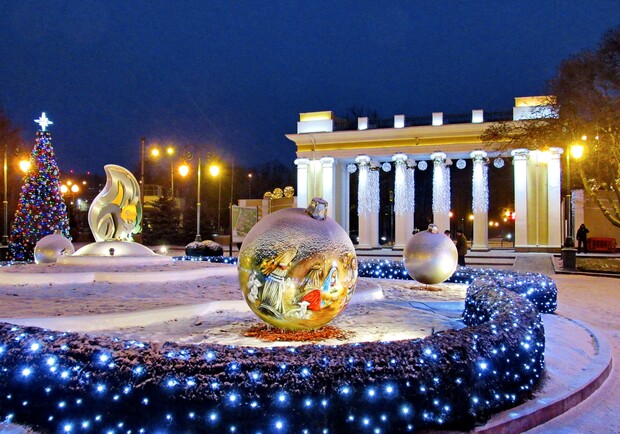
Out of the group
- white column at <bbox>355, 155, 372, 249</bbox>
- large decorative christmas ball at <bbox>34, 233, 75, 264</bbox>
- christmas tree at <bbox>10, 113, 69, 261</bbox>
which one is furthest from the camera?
white column at <bbox>355, 155, 372, 249</bbox>

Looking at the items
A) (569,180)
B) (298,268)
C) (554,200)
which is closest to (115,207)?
(298,268)

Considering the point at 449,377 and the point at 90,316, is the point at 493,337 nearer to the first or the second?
the point at 449,377

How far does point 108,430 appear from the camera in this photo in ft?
14.4

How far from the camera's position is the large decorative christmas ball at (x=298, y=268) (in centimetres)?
642

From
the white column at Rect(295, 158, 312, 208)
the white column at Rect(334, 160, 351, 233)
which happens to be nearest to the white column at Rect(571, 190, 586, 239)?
the white column at Rect(334, 160, 351, 233)

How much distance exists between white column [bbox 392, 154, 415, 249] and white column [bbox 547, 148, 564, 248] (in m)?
9.15

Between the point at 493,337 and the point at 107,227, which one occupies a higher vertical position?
the point at 107,227

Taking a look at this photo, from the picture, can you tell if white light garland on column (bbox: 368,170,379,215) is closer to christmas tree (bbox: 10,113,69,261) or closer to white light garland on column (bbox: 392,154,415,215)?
white light garland on column (bbox: 392,154,415,215)

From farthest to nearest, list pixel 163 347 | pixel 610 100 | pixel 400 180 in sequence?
1. pixel 400 180
2. pixel 610 100
3. pixel 163 347

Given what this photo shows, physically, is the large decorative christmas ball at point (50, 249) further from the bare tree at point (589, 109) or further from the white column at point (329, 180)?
the white column at point (329, 180)

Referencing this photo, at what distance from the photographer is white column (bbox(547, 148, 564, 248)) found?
36.3 meters

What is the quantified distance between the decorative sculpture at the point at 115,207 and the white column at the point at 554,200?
29056mm

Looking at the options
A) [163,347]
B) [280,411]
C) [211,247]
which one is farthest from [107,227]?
[280,411]

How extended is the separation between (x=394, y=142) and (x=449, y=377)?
3639 cm
